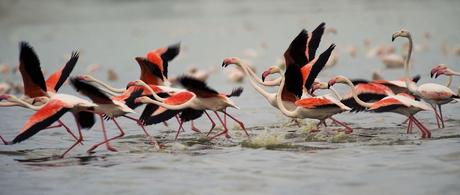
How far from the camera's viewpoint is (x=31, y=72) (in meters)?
9.87

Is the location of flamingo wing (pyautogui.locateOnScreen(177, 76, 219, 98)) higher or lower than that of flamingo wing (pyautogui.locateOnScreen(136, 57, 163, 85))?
lower

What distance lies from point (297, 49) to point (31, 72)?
3.17m

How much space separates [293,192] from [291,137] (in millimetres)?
3070

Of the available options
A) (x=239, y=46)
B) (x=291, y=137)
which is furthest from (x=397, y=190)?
(x=239, y=46)

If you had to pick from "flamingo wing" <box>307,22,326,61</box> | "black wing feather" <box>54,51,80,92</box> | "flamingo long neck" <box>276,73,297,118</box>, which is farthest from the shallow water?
"flamingo wing" <box>307,22,326,61</box>

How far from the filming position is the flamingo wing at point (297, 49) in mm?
9992

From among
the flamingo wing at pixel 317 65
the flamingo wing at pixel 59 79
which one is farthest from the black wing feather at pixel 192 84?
the flamingo wing at pixel 59 79

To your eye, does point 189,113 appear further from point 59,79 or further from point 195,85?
point 59,79

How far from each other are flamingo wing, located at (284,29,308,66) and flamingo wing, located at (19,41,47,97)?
9.56 feet

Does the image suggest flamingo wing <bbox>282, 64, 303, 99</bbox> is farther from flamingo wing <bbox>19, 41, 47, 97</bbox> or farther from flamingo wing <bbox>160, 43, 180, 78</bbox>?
flamingo wing <bbox>19, 41, 47, 97</bbox>

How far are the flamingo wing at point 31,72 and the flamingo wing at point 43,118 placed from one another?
0.61 meters

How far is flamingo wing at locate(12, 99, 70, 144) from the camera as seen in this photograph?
881cm

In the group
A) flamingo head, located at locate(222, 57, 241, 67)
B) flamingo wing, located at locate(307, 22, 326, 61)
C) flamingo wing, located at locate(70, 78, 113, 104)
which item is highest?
flamingo wing, located at locate(307, 22, 326, 61)

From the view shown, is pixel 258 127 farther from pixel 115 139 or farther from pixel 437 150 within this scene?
pixel 437 150
